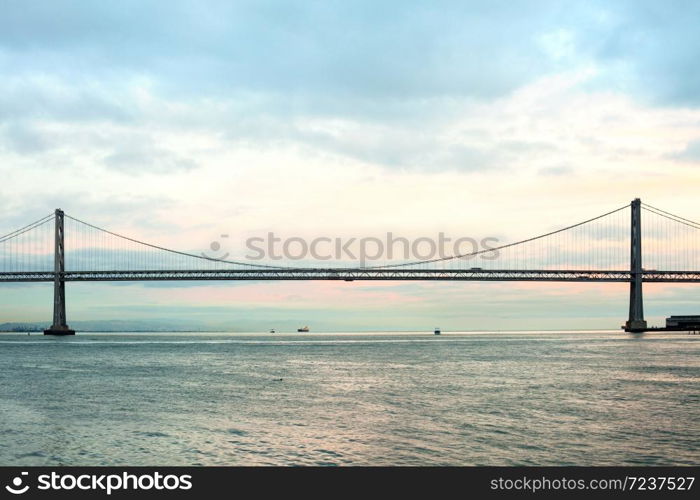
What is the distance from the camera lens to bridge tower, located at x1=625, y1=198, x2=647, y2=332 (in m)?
101

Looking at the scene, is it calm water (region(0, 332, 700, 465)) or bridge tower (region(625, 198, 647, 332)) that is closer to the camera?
calm water (region(0, 332, 700, 465))

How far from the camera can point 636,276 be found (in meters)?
101

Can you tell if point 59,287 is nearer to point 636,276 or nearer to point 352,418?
point 636,276

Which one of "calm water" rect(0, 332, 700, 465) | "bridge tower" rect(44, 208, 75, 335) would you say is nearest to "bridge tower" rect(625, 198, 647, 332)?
"calm water" rect(0, 332, 700, 465)

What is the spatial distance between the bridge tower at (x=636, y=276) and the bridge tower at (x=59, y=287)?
3034 inches

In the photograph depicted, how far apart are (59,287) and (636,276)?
77681 mm

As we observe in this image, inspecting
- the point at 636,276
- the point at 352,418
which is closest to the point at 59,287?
the point at 636,276

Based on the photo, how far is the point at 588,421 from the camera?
20406 millimetres

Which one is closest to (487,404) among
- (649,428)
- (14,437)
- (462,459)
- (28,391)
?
(649,428)

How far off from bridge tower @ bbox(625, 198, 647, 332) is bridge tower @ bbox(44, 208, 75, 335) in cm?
7707

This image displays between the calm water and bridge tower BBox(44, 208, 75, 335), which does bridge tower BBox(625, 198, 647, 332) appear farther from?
bridge tower BBox(44, 208, 75, 335)
